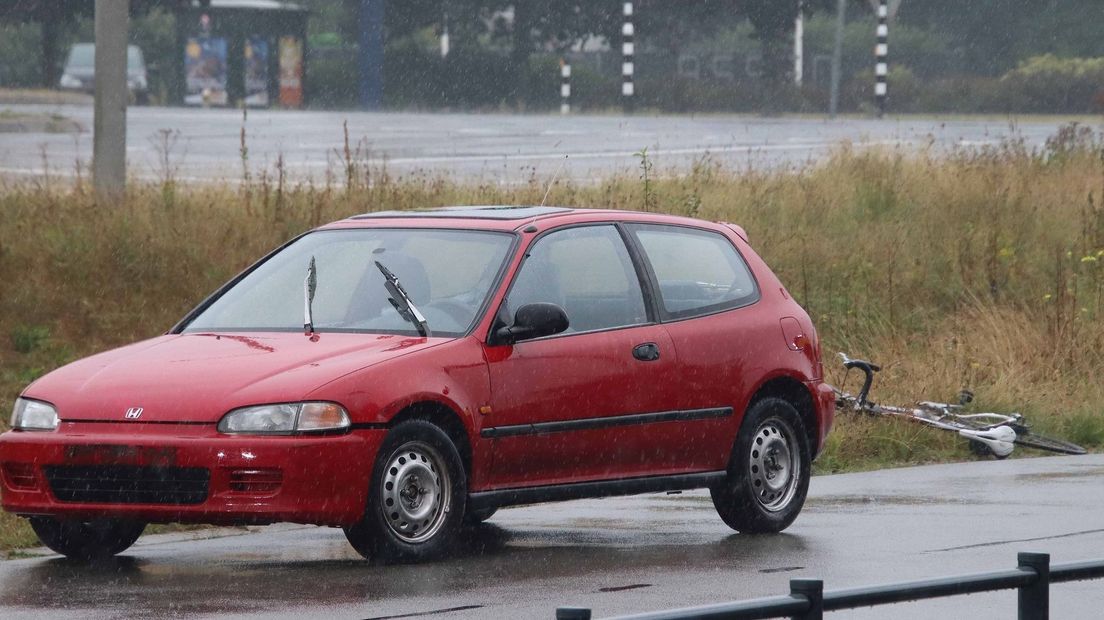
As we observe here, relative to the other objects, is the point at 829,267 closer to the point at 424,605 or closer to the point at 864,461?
the point at 864,461

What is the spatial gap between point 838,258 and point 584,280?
10.5m

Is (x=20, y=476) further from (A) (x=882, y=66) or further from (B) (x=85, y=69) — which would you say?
(B) (x=85, y=69)

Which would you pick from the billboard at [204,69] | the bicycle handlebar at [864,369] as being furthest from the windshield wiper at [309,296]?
the billboard at [204,69]

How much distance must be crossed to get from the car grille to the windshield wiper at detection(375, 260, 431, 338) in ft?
4.09

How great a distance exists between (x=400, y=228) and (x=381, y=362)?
4.42 feet

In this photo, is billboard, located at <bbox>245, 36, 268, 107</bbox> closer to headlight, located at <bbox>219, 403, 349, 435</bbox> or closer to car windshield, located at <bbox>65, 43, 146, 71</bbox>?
car windshield, located at <bbox>65, 43, 146, 71</bbox>

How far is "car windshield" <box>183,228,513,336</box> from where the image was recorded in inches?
366

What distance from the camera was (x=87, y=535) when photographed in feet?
30.0

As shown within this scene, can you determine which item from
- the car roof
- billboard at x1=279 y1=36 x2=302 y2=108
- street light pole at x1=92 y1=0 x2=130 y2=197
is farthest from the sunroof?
billboard at x1=279 y1=36 x2=302 y2=108

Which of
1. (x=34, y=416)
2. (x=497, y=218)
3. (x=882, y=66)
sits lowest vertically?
(x=34, y=416)

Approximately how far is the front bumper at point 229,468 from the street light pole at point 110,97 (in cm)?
952

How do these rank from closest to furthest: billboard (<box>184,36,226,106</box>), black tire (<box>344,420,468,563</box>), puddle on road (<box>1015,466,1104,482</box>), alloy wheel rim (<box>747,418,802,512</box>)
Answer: black tire (<box>344,420,468,563</box>) → alloy wheel rim (<box>747,418,802,512</box>) → puddle on road (<box>1015,466,1104,482</box>) → billboard (<box>184,36,226,106</box>)

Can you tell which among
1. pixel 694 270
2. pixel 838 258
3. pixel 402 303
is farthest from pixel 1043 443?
pixel 402 303

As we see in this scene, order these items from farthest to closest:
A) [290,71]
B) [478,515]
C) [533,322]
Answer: [290,71]
[478,515]
[533,322]
